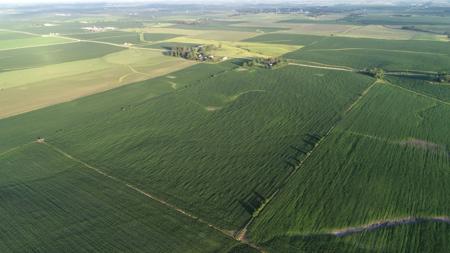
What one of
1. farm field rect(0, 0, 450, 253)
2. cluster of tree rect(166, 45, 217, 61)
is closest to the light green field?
farm field rect(0, 0, 450, 253)

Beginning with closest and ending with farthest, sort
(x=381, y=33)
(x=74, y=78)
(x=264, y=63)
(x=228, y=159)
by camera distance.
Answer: (x=228, y=159)
(x=74, y=78)
(x=264, y=63)
(x=381, y=33)

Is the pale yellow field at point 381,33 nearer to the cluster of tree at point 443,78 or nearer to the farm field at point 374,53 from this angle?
the farm field at point 374,53

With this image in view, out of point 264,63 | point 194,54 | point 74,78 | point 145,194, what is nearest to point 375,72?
point 264,63

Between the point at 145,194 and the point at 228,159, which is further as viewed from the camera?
the point at 228,159

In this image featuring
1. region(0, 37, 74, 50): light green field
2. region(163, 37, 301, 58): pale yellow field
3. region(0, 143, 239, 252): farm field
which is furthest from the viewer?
region(0, 37, 74, 50): light green field

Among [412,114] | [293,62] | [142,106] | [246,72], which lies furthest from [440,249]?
[293,62]

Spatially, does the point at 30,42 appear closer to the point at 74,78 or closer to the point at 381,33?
the point at 74,78

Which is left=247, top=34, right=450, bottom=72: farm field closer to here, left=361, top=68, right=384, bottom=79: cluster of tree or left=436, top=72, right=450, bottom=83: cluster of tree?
left=361, top=68, right=384, bottom=79: cluster of tree
